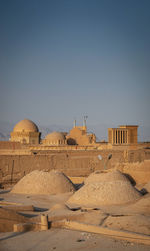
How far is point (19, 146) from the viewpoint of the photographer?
112ft

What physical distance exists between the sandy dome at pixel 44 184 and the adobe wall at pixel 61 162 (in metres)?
5.59

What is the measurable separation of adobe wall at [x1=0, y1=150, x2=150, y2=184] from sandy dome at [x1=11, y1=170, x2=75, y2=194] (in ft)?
18.3

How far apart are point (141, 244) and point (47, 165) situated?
21.0 meters

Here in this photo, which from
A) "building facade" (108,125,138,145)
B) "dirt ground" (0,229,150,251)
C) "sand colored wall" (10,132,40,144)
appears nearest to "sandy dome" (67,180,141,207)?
"dirt ground" (0,229,150,251)

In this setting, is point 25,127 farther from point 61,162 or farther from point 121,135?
point 61,162

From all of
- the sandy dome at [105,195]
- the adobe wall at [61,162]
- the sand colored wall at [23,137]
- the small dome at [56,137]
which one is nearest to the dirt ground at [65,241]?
the sandy dome at [105,195]

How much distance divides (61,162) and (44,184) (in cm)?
1007

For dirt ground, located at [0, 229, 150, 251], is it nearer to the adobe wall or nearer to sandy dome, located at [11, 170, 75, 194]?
sandy dome, located at [11, 170, 75, 194]

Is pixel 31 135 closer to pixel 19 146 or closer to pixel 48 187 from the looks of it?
pixel 19 146

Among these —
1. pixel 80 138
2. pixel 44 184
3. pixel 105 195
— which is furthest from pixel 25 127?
pixel 105 195

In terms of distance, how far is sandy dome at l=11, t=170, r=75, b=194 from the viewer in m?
21.0

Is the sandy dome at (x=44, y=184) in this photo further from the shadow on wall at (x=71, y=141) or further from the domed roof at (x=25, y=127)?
the shadow on wall at (x=71, y=141)

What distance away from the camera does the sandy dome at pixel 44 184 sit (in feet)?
68.9

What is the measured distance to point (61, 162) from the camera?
103ft
